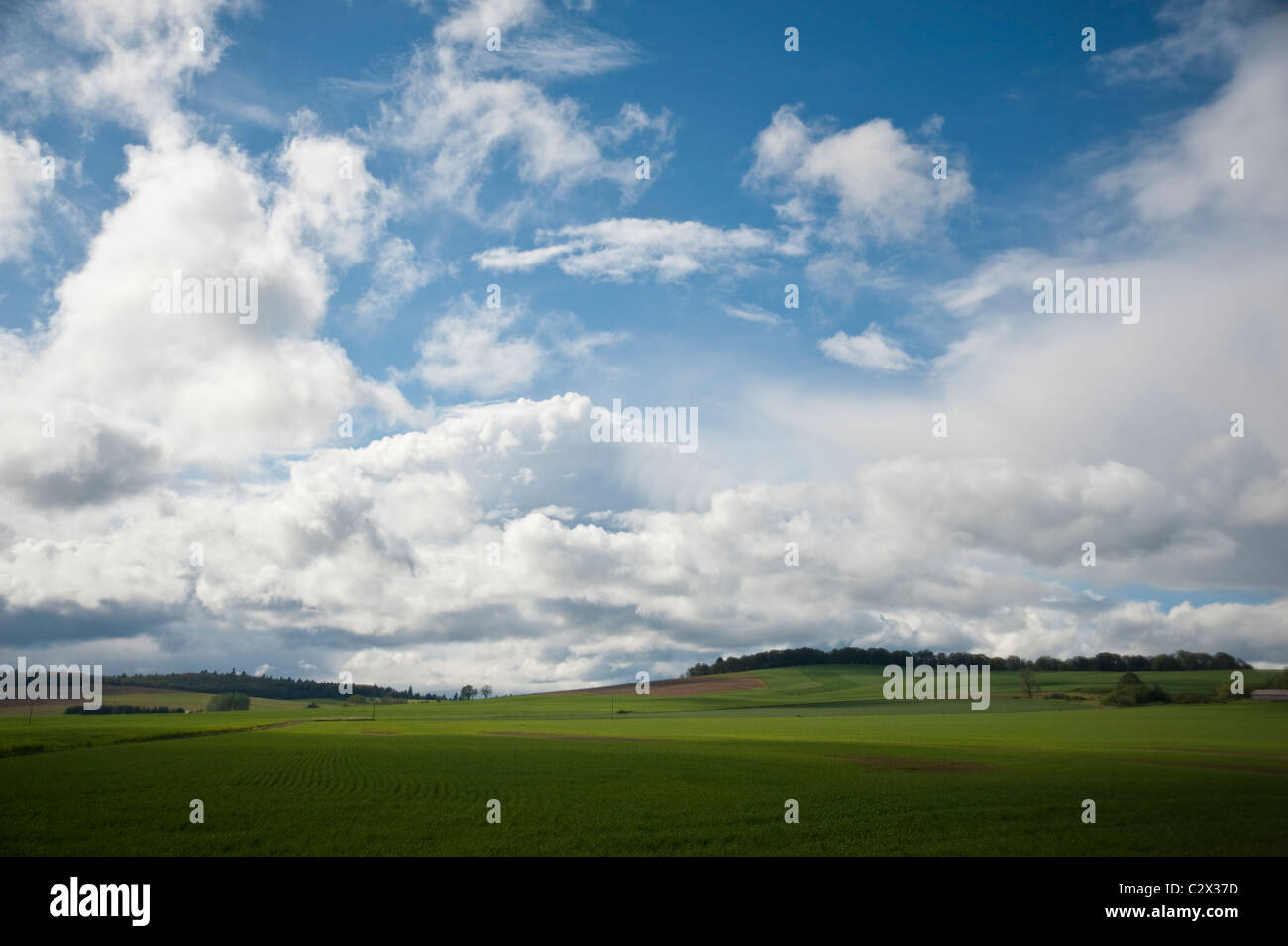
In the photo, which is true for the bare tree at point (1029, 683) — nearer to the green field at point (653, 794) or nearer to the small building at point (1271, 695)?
the small building at point (1271, 695)

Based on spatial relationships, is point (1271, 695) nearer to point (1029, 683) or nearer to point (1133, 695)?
point (1133, 695)

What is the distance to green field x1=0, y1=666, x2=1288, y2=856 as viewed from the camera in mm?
27859

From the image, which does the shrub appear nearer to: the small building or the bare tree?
the small building

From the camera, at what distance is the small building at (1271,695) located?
130 m

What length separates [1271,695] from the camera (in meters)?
133

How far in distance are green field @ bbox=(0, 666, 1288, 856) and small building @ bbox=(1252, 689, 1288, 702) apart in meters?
58.6

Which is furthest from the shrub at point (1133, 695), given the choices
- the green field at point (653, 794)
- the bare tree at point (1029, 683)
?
the green field at point (653, 794)

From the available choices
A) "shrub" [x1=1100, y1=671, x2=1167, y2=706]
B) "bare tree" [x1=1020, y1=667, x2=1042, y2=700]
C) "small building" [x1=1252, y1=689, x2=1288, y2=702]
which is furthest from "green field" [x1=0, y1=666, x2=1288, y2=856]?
"bare tree" [x1=1020, y1=667, x2=1042, y2=700]

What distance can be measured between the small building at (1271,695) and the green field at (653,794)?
192ft

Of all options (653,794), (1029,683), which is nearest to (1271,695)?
Answer: (1029,683)

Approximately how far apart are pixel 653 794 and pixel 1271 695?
143 metres
